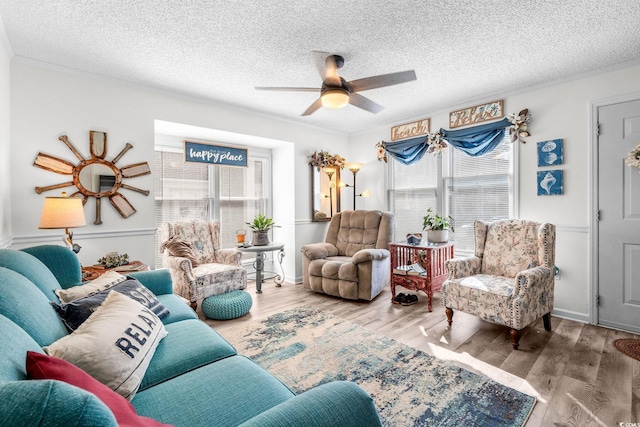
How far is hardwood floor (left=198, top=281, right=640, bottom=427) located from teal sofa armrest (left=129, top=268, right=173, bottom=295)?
84 centimetres

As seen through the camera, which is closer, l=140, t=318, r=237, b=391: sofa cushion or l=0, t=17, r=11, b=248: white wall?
l=140, t=318, r=237, b=391: sofa cushion

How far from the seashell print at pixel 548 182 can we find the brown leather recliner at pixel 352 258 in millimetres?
1763

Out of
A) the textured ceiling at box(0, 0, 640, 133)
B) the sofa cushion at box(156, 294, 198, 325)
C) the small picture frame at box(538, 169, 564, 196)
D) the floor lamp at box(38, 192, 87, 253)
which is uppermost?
the textured ceiling at box(0, 0, 640, 133)

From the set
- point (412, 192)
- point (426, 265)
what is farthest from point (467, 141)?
point (426, 265)

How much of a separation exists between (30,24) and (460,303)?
414cm

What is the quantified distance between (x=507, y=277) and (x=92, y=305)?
334 cm

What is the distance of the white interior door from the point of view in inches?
112

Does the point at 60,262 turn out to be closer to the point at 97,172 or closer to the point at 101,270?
the point at 101,270

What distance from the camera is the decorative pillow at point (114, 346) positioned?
110 cm

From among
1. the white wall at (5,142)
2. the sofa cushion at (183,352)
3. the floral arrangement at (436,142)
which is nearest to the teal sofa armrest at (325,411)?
the sofa cushion at (183,352)

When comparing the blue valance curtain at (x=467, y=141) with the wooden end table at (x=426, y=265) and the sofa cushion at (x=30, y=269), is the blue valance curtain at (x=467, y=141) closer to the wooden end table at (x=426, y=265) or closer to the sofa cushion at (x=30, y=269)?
the wooden end table at (x=426, y=265)

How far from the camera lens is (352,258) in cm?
391

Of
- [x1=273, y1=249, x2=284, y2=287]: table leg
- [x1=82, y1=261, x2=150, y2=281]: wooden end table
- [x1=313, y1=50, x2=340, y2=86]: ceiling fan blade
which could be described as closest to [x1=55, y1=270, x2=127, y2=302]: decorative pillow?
[x1=82, y1=261, x2=150, y2=281]: wooden end table

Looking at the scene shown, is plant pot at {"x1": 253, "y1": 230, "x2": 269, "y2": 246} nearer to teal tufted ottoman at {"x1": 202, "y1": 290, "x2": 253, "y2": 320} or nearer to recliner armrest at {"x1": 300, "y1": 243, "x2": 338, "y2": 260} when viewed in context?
recliner armrest at {"x1": 300, "y1": 243, "x2": 338, "y2": 260}
